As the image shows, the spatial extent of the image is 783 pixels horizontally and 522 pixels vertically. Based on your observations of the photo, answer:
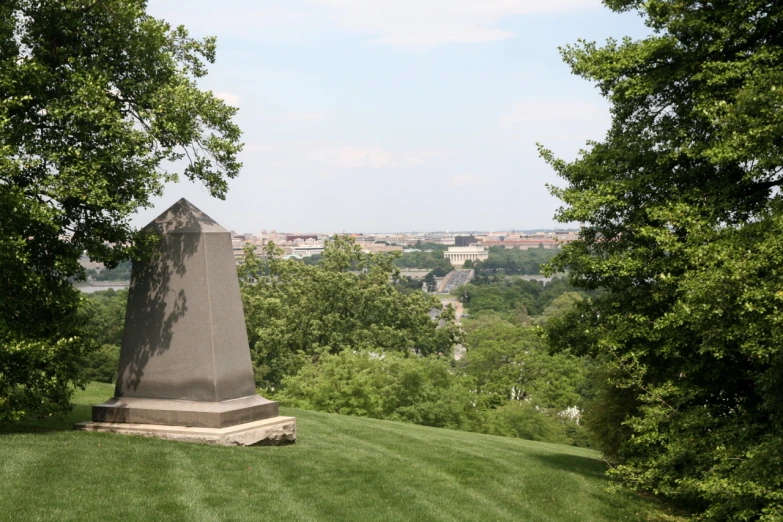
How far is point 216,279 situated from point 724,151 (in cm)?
916

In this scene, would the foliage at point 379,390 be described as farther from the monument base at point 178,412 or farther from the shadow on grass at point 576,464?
the monument base at point 178,412

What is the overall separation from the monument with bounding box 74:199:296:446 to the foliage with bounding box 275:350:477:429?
15169 mm

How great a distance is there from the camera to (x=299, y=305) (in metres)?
42.2

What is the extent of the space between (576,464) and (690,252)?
7064 mm

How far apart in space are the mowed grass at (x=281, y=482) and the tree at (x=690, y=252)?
147 centimetres

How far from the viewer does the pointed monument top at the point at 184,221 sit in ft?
46.4

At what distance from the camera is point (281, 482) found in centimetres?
1156

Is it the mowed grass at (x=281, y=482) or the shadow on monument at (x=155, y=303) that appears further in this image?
the shadow on monument at (x=155, y=303)

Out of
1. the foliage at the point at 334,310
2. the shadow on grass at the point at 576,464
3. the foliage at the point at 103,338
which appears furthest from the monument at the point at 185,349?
the foliage at the point at 334,310

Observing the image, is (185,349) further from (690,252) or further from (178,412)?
(690,252)

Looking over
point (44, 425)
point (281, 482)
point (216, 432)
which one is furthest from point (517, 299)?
point (281, 482)

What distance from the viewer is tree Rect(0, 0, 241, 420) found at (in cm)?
1216

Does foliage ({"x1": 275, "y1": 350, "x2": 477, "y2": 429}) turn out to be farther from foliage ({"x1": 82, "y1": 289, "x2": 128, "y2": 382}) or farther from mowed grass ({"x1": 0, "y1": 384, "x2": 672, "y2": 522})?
mowed grass ({"x1": 0, "y1": 384, "x2": 672, "y2": 522})

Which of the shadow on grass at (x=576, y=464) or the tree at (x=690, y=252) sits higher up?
the tree at (x=690, y=252)
